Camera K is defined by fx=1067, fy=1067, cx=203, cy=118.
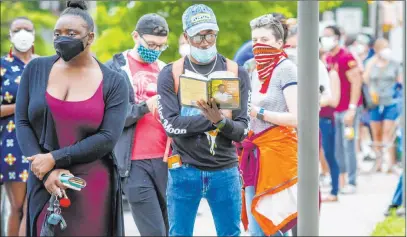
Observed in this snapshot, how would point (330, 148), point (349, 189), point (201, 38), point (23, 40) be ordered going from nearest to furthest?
point (201, 38) < point (23, 40) < point (330, 148) < point (349, 189)

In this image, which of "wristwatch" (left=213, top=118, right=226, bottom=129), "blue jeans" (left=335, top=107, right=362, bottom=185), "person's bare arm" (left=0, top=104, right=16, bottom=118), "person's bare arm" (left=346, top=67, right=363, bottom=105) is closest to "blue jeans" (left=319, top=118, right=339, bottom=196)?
"blue jeans" (left=335, top=107, right=362, bottom=185)

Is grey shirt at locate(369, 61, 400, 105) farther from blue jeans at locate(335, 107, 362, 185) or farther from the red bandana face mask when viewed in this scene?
the red bandana face mask

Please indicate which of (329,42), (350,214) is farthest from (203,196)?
(329,42)

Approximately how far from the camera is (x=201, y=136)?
6590mm

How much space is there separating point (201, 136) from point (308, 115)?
2405 mm

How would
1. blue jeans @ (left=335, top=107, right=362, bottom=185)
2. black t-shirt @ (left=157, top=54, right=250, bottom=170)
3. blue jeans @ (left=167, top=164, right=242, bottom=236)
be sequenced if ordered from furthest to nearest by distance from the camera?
blue jeans @ (left=335, top=107, right=362, bottom=185) < blue jeans @ (left=167, top=164, right=242, bottom=236) < black t-shirt @ (left=157, top=54, right=250, bottom=170)

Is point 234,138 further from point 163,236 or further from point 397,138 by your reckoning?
point 397,138

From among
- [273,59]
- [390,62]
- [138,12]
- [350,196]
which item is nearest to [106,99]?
[273,59]

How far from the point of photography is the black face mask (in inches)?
226

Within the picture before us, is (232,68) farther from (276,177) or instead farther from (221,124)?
(276,177)

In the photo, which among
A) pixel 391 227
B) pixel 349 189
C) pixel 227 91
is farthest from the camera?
pixel 349 189

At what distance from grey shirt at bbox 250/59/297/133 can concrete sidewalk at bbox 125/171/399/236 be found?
10.3ft

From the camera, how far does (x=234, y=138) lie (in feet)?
21.2

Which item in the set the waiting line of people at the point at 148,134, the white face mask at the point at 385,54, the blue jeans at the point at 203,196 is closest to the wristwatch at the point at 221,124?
the waiting line of people at the point at 148,134
